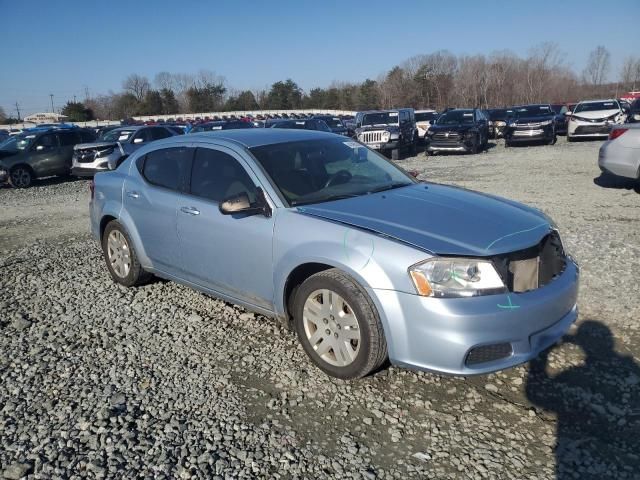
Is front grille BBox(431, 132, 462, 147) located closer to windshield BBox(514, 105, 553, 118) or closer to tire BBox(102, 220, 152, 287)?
windshield BBox(514, 105, 553, 118)

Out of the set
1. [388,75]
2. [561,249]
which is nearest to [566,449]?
[561,249]

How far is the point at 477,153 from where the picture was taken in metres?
19.1

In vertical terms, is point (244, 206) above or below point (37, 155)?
above

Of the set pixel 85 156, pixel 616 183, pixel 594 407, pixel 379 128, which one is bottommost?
pixel 594 407

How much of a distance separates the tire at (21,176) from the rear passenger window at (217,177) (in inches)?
548

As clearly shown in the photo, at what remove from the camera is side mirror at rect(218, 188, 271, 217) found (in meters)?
3.71

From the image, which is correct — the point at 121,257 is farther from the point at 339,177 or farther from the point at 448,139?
the point at 448,139

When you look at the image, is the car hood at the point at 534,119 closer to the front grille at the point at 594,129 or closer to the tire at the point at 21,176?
the front grille at the point at 594,129

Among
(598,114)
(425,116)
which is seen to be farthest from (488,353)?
(425,116)

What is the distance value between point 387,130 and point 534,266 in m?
15.8

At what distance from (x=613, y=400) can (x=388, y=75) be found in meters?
79.3

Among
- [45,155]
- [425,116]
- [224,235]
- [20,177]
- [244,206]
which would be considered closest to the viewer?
[244,206]

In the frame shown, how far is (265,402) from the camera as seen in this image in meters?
3.35

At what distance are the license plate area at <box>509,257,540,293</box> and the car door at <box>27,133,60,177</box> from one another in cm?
1668
